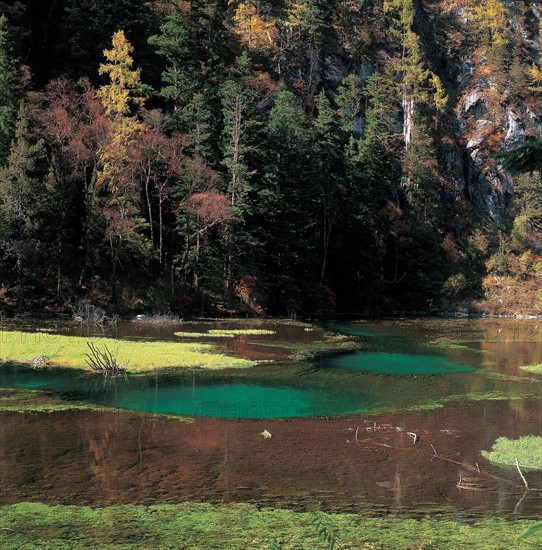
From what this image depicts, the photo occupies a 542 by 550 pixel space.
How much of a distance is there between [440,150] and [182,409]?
67.4 meters

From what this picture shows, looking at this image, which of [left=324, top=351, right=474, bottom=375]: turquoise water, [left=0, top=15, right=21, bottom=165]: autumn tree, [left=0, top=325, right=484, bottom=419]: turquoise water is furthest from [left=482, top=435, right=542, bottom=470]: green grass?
[left=0, top=15, right=21, bottom=165]: autumn tree

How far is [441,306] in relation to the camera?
6053 centimetres

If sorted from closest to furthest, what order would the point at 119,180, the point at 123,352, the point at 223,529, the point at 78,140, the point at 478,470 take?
the point at 223,529 → the point at 478,470 → the point at 123,352 → the point at 78,140 → the point at 119,180

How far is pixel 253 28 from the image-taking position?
228 ft

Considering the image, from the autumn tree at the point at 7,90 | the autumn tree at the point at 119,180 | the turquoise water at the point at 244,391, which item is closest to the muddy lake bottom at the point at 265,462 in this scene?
the turquoise water at the point at 244,391

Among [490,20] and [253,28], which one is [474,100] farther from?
[253,28]

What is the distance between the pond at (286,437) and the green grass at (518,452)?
0.35m

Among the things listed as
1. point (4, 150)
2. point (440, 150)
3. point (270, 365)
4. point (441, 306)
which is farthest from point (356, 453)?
point (440, 150)

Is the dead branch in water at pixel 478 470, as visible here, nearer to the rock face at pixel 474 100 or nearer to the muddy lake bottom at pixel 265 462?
the muddy lake bottom at pixel 265 462

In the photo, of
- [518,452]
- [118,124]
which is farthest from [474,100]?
[518,452]

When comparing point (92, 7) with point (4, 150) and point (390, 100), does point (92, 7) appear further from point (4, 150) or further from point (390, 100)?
point (390, 100)

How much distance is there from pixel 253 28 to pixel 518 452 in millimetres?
66181

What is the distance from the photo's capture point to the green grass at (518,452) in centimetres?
1149

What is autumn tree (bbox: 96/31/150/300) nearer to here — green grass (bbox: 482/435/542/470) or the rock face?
green grass (bbox: 482/435/542/470)
